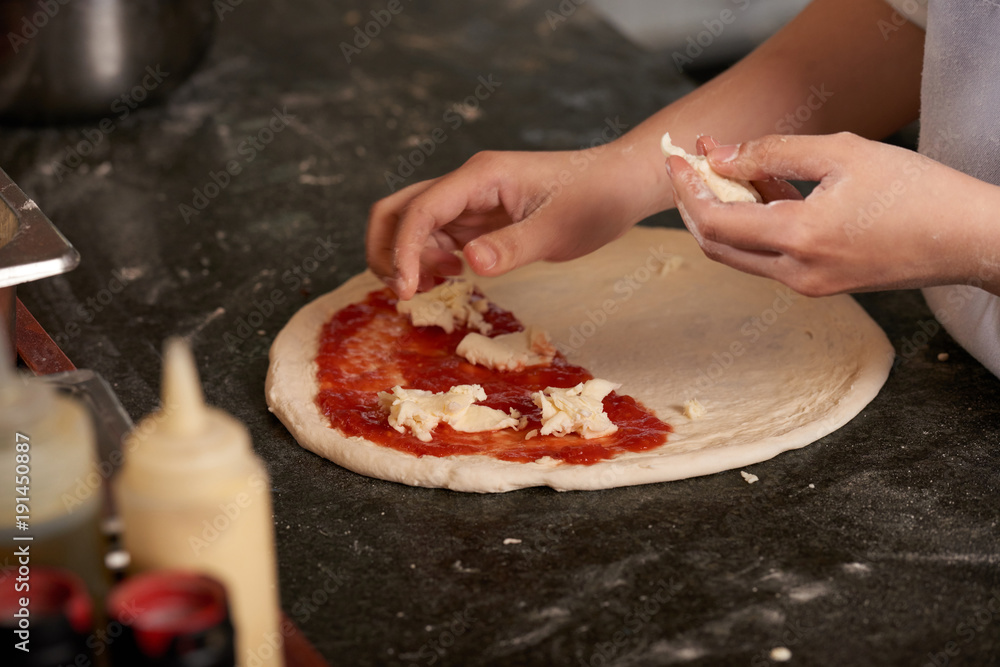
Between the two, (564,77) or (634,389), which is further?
(564,77)

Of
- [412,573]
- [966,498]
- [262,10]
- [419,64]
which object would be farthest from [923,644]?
[262,10]

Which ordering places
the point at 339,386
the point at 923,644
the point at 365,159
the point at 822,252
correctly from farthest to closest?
1. the point at 365,159
2. the point at 339,386
3. the point at 822,252
4. the point at 923,644

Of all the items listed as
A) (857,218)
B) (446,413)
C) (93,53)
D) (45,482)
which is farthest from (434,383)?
(93,53)

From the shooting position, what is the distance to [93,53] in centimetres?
254

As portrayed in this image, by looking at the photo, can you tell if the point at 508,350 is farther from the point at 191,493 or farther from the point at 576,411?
the point at 191,493

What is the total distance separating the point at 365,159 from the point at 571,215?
1.06 meters

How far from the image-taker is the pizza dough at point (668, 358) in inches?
60.7

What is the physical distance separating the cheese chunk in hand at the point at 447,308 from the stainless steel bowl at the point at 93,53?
4.00 feet

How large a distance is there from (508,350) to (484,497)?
0.39 metres

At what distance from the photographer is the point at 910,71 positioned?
194cm

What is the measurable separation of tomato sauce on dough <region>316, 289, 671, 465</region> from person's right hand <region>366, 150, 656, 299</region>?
133mm

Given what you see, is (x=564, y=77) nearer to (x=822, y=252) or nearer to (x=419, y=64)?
(x=419, y=64)

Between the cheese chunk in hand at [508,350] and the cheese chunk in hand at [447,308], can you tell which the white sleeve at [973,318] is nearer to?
the cheese chunk in hand at [508,350]

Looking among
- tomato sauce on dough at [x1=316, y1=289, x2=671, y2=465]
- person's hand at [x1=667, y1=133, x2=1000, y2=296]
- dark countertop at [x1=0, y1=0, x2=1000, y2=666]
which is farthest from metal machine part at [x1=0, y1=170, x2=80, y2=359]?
person's hand at [x1=667, y1=133, x2=1000, y2=296]
